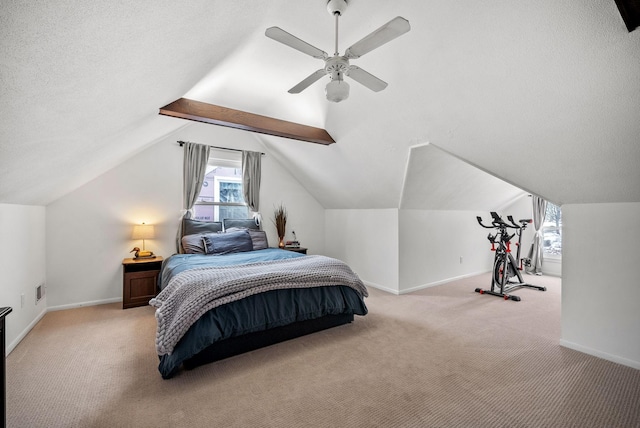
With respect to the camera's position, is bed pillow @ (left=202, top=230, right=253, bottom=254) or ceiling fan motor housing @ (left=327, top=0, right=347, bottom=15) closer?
ceiling fan motor housing @ (left=327, top=0, right=347, bottom=15)

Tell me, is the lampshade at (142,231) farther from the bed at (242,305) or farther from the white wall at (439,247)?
the white wall at (439,247)

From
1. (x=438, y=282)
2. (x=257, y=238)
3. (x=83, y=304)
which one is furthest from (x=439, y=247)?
(x=83, y=304)

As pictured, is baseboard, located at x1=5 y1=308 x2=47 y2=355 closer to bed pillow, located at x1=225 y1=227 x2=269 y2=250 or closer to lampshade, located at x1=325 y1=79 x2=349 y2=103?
bed pillow, located at x1=225 y1=227 x2=269 y2=250

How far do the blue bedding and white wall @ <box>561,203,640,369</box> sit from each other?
6.69ft

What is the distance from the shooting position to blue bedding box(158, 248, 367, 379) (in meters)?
2.25

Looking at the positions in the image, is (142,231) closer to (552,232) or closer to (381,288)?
(381,288)

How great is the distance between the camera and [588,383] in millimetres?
2199

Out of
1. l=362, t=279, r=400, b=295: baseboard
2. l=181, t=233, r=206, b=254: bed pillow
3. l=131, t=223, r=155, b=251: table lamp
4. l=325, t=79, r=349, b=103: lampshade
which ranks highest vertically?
l=325, t=79, r=349, b=103: lampshade

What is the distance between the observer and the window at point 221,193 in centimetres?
498

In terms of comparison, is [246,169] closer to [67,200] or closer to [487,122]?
[67,200]

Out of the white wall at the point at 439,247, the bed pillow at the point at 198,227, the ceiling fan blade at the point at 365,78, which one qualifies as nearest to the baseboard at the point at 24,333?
the bed pillow at the point at 198,227

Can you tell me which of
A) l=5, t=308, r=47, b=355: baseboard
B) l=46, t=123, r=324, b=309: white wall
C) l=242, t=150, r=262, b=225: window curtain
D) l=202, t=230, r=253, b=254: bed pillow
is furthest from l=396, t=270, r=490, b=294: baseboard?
l=5, t=308, r=47, b=355: baseboard

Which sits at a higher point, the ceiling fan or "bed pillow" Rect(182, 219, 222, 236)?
the ceiling fan

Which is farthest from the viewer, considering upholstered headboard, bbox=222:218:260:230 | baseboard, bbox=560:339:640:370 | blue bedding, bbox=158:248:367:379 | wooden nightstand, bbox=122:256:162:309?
upholstered headboard, bbox=222:218:260:230
